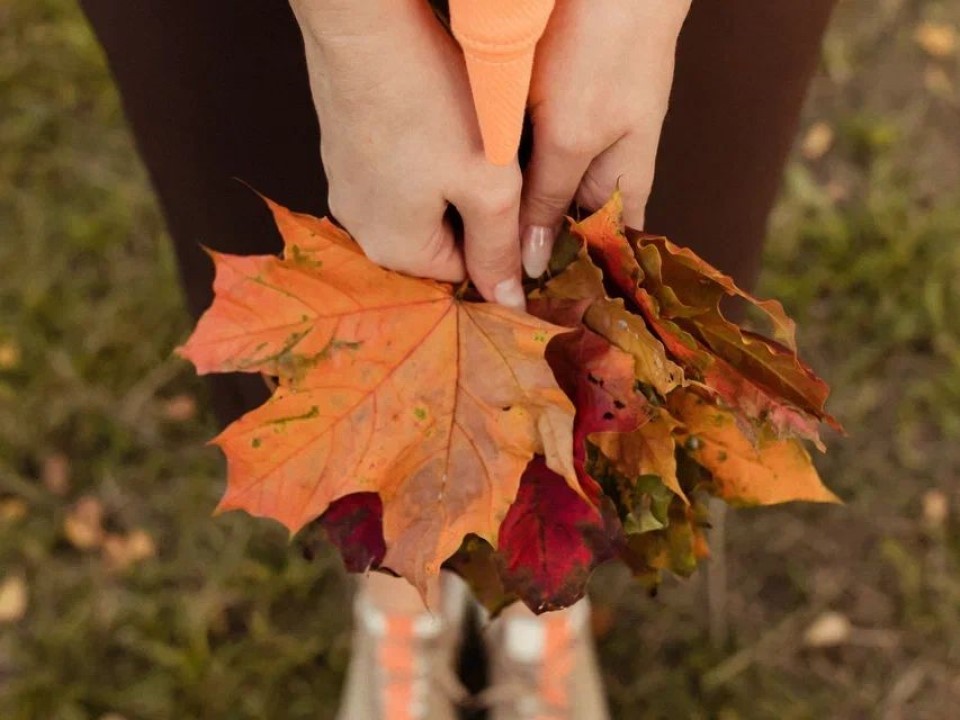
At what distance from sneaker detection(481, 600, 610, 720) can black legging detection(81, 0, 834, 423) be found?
491 millimetres

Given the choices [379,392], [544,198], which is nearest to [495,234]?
[544,198]

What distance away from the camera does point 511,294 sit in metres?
0.74


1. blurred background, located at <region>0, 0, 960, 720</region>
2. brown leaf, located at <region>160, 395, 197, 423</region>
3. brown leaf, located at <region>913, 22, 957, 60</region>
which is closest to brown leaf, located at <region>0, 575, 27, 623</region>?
blurred background, located at <region>0, 0, 960, 720</region>

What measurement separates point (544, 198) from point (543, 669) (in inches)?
28.0

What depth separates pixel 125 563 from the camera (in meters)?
1.46

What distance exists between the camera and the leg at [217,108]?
75 cm

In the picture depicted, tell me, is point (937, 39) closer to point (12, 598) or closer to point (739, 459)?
point (739, 459)

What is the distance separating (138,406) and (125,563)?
0.25 meters

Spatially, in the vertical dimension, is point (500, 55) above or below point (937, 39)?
above

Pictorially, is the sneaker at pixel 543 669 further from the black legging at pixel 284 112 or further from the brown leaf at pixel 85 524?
the brown leaf at pixel 85 524

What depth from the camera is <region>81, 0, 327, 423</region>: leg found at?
2.46 ft

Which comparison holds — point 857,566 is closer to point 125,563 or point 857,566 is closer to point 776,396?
point 776,396

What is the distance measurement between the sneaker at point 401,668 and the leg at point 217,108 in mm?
499

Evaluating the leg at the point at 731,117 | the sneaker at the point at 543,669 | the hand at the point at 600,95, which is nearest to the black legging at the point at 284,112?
the leg at the point at 731,117
